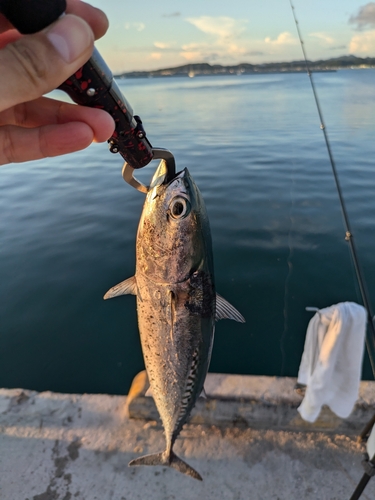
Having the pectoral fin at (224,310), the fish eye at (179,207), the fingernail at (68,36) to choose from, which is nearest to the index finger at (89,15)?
the fingernail at (68,36)

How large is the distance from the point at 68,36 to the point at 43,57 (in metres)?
0.12

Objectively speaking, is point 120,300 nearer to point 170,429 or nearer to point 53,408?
point 53,408

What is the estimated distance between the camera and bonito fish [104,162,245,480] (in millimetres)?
1816

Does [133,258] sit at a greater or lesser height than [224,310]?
lesser

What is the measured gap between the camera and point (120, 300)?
5.58m

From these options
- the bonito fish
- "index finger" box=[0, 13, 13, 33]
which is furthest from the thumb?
the bonito fish

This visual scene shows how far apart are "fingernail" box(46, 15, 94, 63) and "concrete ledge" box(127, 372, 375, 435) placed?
296 centimetres

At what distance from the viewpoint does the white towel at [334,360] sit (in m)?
2.86

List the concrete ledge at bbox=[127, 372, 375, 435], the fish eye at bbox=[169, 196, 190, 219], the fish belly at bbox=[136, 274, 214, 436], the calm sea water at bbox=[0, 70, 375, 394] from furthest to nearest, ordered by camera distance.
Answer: the calm sea water at bbox=[0, 70, 375, 394] < the concrete ledge at bbox=[127, 372, 375, 435] < the fish belly at bbox=[136, 274, 214, 436] < the fish eye at bbox=[169, 196, 190, 219]

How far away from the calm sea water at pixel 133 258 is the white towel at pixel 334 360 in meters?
1.48

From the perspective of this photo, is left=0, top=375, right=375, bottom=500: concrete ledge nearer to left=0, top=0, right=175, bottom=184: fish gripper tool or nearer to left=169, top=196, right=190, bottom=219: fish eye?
left=169, top=196, right=190, bottom=219: fish eye

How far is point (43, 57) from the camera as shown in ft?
3.87

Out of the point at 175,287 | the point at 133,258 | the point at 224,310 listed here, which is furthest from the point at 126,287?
the point at 133,258

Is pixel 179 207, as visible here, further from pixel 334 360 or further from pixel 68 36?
pixel 334 360
